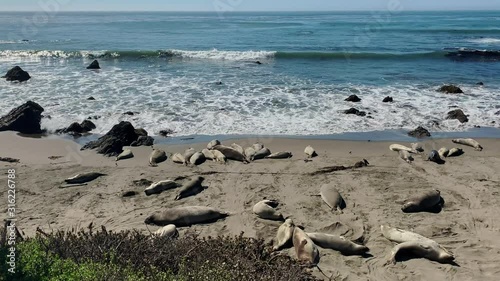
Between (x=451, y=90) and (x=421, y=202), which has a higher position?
(x=451, y=90)

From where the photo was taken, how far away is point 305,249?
6336 mm

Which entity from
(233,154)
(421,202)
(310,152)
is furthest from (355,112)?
(421,202)

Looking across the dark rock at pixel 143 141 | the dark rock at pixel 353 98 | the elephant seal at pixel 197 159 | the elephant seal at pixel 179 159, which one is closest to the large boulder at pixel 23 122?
the dark rock at pixel 143 141

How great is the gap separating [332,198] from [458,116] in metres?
8.13

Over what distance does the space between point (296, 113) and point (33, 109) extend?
28.4 feet

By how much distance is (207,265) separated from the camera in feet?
17.2

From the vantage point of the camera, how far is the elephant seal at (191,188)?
8578mm

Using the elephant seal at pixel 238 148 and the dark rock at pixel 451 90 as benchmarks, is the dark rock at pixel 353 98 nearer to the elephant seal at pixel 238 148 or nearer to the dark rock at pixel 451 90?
the dark rock at pixel 451 90

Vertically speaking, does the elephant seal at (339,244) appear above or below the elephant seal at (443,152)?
below

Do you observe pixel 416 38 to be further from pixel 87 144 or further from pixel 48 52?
pixel 87 144

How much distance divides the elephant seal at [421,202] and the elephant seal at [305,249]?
2.51m

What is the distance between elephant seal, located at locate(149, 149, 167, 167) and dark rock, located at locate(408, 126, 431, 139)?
24.3 ft

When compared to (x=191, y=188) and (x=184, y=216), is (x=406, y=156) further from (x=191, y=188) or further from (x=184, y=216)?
(x=184, y=216)

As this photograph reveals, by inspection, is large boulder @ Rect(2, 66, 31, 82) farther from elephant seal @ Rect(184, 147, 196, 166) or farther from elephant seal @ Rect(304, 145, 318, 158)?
elephant seal @ Rect(304, 145, 318, 158)
